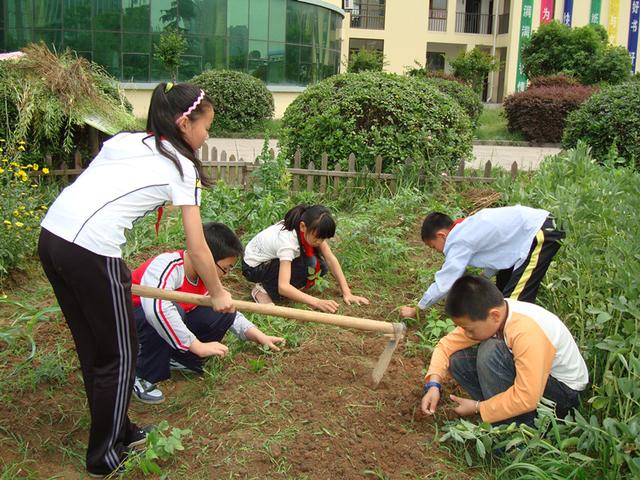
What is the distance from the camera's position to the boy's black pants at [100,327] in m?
2.40

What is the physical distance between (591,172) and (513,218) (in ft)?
6.51

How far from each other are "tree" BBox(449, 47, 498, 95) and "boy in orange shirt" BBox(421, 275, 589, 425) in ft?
71.6

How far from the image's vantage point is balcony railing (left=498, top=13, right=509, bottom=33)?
32844 mm

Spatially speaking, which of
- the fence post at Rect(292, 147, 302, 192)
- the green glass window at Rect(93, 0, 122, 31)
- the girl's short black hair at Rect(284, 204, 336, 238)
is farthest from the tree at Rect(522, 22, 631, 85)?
the girl's short black hair at Rect(284, 204, 336, 238)

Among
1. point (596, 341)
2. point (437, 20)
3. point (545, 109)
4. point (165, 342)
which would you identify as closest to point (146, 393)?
point (165, 342)

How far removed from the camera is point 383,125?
7.04 meters

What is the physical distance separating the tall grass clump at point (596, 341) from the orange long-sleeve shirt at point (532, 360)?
0.09 meters

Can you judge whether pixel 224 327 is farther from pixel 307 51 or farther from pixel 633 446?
pixel 307 51

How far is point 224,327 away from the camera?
3582mm

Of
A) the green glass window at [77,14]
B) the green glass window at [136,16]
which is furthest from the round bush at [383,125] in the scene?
the green glass window at [77,14]

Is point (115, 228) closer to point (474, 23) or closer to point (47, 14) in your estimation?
point (47, 14)

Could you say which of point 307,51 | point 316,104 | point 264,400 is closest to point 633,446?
point 264,400

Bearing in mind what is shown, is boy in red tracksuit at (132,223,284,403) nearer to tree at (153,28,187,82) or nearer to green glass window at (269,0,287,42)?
tree at (153,28,187,82)

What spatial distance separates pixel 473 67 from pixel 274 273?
821 inches
